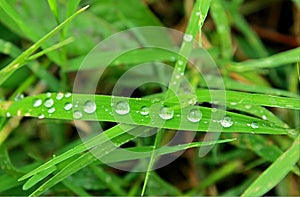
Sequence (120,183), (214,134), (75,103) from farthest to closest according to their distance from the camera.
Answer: (120,183), (214,134), (75,103)

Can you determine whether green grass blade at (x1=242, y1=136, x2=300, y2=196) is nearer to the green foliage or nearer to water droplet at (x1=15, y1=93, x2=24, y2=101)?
the green foliage

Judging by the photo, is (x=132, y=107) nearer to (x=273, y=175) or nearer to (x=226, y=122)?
(x=226, y=122)

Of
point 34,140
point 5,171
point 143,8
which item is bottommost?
point 5,171

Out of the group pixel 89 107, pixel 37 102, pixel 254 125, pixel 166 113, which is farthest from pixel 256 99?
pixel 37 102

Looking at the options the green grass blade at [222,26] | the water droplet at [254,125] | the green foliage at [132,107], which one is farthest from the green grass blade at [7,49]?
the water droplet at [254,125]

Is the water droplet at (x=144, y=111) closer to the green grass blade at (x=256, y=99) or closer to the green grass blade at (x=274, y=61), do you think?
the green grass blade at (x=256, y=99)

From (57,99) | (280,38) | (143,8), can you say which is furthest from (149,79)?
(280,38)

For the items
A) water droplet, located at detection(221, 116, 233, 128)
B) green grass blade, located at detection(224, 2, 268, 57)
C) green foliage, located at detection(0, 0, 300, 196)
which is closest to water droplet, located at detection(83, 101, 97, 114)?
green foliage, located at detection(0, 0, 300, 196)

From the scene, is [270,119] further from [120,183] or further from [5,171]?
[5,171]
